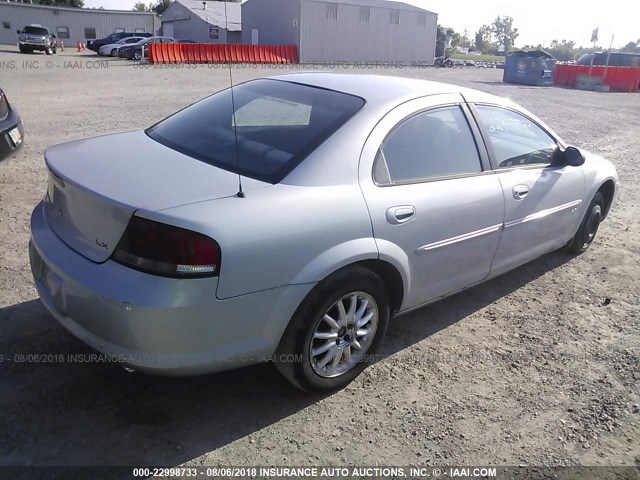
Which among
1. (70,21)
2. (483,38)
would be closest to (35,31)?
(70,21)

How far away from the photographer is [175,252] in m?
2.21

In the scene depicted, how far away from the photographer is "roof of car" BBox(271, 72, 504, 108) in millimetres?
3203

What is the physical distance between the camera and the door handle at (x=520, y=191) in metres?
3.67

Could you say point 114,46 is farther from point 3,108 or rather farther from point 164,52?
point 3,108

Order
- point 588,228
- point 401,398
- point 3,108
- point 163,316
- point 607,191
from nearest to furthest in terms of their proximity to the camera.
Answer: point 163,316
point 401,398
point 588,228
point 607,191
point 3,108

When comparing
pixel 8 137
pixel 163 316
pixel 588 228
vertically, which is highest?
pixel 8 137

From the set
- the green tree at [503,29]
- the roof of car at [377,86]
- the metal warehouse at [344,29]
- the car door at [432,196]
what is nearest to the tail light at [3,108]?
the roof of car at [377,86]

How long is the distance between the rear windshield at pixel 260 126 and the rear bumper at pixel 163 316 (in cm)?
67

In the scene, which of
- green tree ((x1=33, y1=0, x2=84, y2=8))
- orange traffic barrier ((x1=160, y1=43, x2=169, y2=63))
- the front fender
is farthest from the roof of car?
green tree ((x1=33, y1=0, x2=84, y2=8))

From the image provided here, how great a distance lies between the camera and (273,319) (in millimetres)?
2482

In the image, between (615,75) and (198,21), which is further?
(198,21)

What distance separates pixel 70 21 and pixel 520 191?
57828mm

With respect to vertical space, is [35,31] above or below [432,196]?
above

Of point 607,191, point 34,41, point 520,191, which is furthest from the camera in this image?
point 34,41
